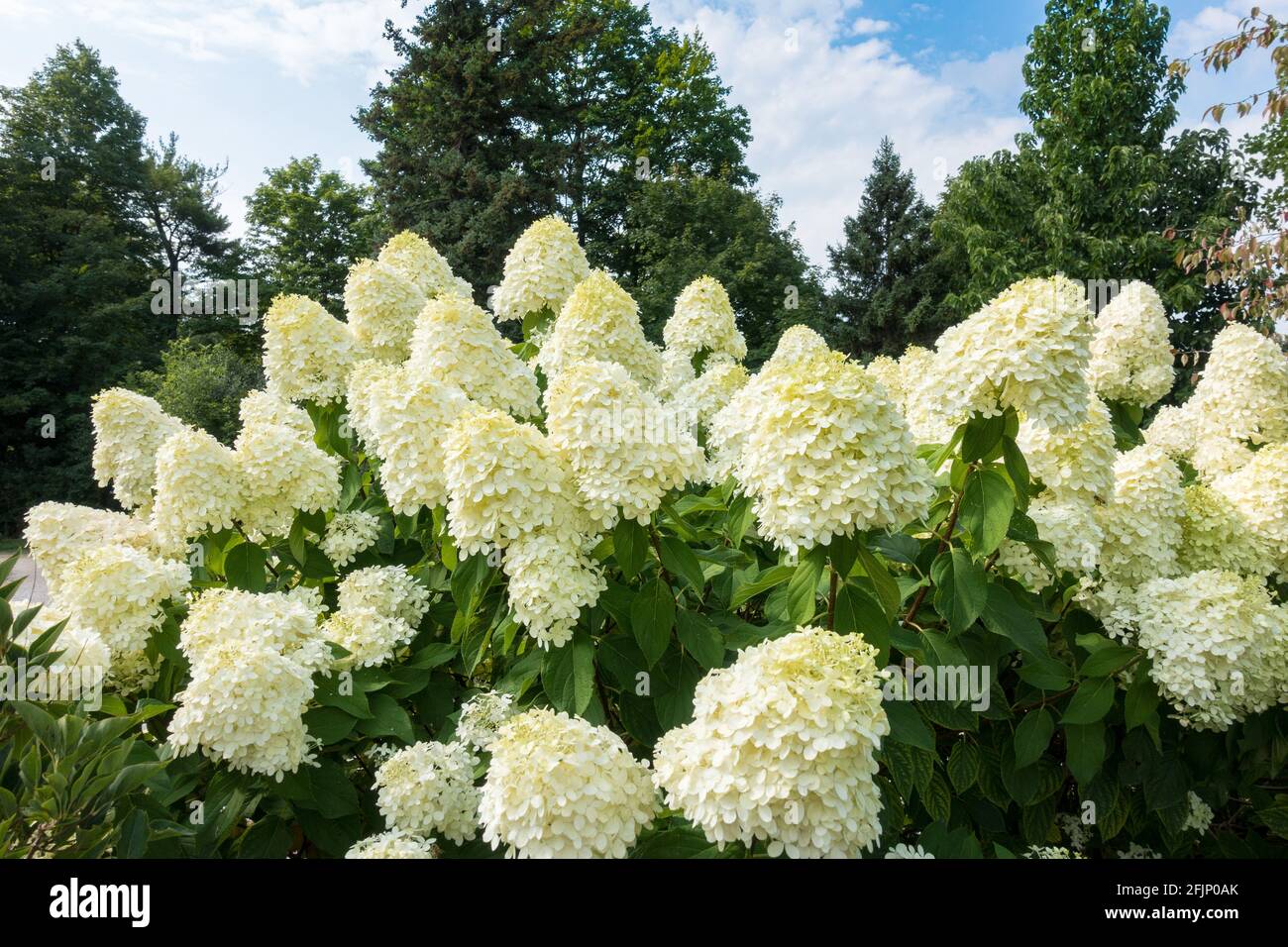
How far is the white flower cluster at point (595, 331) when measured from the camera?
3.61 metres

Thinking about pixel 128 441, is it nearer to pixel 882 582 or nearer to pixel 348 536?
pixel 348 536

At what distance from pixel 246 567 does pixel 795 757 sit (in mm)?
2634

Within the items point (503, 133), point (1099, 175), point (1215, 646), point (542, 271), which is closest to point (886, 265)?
point (1099, 175)

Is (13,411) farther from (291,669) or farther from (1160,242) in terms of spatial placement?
(1160,242)

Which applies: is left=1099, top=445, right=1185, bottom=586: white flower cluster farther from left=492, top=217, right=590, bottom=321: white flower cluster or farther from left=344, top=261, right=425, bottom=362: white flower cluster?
left=344, top=261, right=425, bottom=362: white flower cluster

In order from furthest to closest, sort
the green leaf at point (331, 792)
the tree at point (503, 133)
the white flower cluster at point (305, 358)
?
the tree at point (503, 133)
the white flower cluster at point (305, 358)
the green leaf at point (331, 792)

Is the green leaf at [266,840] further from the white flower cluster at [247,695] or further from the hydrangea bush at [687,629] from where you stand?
the white flower cluster at [247,695]

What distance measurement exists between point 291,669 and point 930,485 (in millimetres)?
1908

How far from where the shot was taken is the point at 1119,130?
2264 cm

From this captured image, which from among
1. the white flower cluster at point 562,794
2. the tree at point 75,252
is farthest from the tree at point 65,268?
the white flower cluster at point 562,794

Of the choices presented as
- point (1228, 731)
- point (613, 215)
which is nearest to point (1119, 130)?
point (613, 215)

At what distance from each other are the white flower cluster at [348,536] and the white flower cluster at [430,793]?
1.34 meters

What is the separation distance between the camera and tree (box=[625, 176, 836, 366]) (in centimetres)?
2548

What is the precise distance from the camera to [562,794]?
176 centimetres
